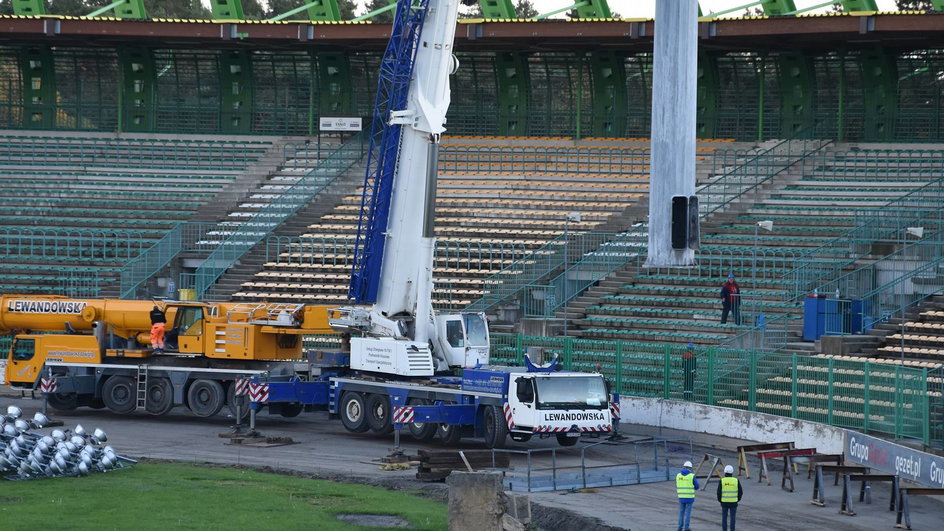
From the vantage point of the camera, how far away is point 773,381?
29.5 metres

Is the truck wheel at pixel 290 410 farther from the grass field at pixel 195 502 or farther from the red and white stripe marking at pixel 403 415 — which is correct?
the grass field at pixel 195 502

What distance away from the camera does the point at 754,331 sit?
3262 cm

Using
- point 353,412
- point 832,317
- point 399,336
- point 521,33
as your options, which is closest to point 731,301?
point 832,317

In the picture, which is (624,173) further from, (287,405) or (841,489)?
(841,489)

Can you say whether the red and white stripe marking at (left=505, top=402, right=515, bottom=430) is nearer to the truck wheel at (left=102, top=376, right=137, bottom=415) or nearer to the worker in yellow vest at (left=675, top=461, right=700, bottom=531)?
the worker in yellow vest at (left=675, top=461, right=700, bottom=531)

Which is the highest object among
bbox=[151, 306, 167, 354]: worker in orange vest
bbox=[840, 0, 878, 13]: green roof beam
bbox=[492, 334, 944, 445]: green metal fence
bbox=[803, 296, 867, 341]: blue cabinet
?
bbox=[840, 0, 878, 13]: green roof beam

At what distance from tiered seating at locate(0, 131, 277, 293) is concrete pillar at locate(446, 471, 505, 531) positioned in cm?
2734

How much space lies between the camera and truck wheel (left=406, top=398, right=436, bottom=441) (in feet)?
92.4

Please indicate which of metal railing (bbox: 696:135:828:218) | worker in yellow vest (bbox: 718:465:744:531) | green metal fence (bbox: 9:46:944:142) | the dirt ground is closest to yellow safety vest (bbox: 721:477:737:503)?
worker in yellow vest (bbox: 718:465:744:531)

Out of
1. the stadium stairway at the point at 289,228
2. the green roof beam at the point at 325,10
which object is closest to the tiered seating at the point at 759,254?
the stadium stairway at the point at 289,228

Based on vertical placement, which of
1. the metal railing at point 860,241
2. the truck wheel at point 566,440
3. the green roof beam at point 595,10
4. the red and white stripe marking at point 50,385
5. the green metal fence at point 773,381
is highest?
the green roof beam at point 595,10

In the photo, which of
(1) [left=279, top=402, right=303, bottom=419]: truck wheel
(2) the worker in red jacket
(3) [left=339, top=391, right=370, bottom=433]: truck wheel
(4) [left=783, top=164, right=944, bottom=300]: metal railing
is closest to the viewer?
(3) [left=339, top=391, right=370, bottom=433]: truck wheel

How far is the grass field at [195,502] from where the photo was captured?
61.4 feet

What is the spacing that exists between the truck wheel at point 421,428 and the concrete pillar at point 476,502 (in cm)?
1054
